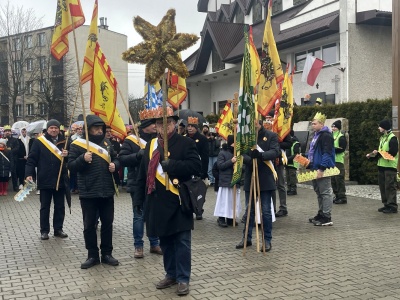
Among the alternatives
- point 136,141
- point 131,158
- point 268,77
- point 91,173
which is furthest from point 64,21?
point 268,77

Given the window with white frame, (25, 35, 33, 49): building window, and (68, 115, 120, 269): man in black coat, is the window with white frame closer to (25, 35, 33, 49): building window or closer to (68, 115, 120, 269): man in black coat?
(68, 115, 120, 269): man in black coat

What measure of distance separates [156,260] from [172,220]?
164 cm

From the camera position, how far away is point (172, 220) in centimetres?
562

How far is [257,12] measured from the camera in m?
31.1

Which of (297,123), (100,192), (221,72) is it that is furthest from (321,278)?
(221,72)

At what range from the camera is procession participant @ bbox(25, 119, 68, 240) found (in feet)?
28.1

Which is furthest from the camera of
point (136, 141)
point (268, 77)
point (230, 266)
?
point (268, 77)

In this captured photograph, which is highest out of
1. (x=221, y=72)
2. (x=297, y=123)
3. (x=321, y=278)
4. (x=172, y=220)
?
(x=221, y=72)

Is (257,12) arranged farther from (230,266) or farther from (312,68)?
(230,266)

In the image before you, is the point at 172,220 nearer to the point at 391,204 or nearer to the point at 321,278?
the point at 321,278

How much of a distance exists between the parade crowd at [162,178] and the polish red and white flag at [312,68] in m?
9.34

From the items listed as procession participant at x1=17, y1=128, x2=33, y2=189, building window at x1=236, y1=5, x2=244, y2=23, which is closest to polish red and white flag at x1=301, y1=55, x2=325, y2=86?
procession participant at x1=17, y1=128, x2=33, y2=189

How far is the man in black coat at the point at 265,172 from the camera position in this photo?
7469 mm

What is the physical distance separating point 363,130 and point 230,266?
10559mm
